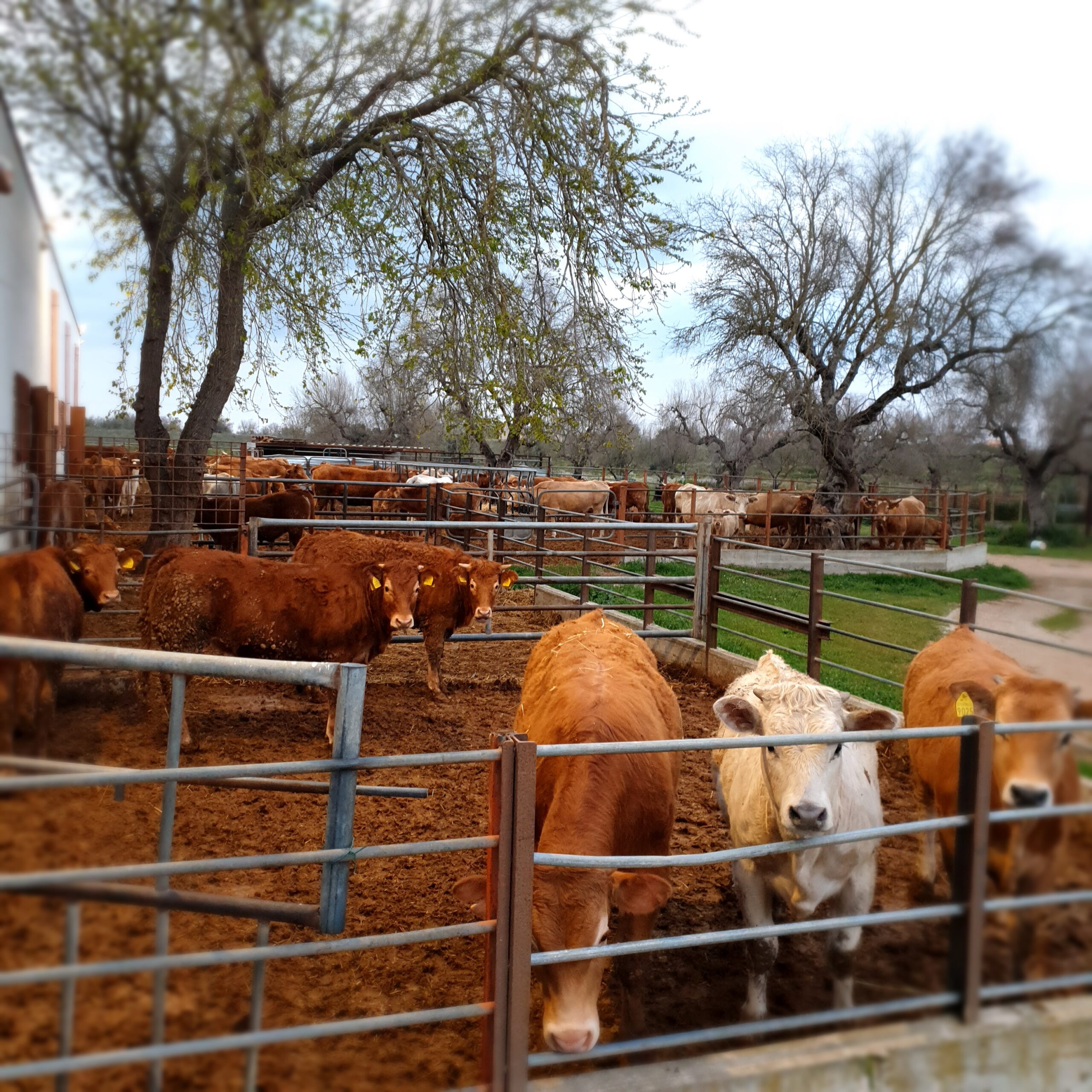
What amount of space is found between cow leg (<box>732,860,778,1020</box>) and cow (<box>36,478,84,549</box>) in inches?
84.2

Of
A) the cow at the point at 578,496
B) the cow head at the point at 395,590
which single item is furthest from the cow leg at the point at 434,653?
the cow at the point at 578,496

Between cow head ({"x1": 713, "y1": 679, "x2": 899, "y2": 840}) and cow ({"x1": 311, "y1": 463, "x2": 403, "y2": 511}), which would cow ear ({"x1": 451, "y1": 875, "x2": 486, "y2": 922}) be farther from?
cow ({"x1": 311, "y1": 463, "x2": 403, "y2": 511})

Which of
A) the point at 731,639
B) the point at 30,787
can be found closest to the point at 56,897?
the point at 30,787

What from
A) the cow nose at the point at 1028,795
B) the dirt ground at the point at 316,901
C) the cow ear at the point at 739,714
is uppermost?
the cow ear at the point at 739,714

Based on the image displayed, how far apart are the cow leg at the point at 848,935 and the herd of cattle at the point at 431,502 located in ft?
4.60

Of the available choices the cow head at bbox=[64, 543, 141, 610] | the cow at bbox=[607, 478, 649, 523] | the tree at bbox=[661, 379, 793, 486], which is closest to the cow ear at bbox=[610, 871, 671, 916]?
the cow head at bbox=[64, 543, 141, 610]

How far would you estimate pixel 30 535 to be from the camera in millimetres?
1498

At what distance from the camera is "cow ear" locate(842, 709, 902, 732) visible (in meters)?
2.58

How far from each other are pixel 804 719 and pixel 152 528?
6.55ft

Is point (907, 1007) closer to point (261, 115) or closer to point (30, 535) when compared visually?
point (30, 535)

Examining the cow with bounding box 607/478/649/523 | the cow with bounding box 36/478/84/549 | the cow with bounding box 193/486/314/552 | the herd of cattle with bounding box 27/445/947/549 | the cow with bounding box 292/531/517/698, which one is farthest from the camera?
the cow with bounding box 607/478/649/523

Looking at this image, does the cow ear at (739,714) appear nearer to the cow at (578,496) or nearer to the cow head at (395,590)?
the cow head at (395,590)

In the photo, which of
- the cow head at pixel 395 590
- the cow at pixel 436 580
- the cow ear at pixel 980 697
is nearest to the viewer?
the cow ear at pixel 980 697

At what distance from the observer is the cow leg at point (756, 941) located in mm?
2723
